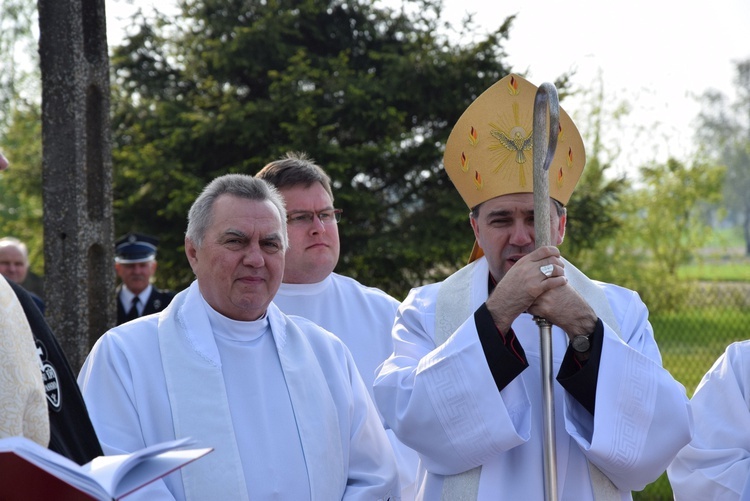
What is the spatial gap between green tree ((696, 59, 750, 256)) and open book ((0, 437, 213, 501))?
263ft

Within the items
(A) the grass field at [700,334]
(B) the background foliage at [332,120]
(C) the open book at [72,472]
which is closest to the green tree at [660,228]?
(B) the background foliage at [332,120]

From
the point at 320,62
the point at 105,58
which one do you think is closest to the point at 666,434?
the point at 105,58

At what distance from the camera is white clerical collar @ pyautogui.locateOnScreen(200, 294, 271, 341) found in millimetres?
3873

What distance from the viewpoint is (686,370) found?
12.4 meters

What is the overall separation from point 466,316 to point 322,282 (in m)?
1.63

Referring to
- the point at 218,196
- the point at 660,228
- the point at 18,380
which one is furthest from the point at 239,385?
the point at 660,228

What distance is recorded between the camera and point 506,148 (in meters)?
3.97

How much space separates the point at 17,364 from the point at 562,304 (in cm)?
176

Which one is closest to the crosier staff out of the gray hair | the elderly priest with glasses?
the elderly priest with glasses

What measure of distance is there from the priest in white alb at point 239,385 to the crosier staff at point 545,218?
72cm

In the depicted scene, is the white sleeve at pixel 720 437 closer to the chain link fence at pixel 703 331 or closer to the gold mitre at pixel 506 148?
the gold mitre at pixel 506 148

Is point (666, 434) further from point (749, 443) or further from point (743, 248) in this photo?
point (743, 248)

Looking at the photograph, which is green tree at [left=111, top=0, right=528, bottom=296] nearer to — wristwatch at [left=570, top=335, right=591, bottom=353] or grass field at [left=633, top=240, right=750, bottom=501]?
grass field at [left=633, top=240, right=750, bottom=501]

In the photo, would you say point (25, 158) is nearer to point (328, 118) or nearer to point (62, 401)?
point (328, 118)
